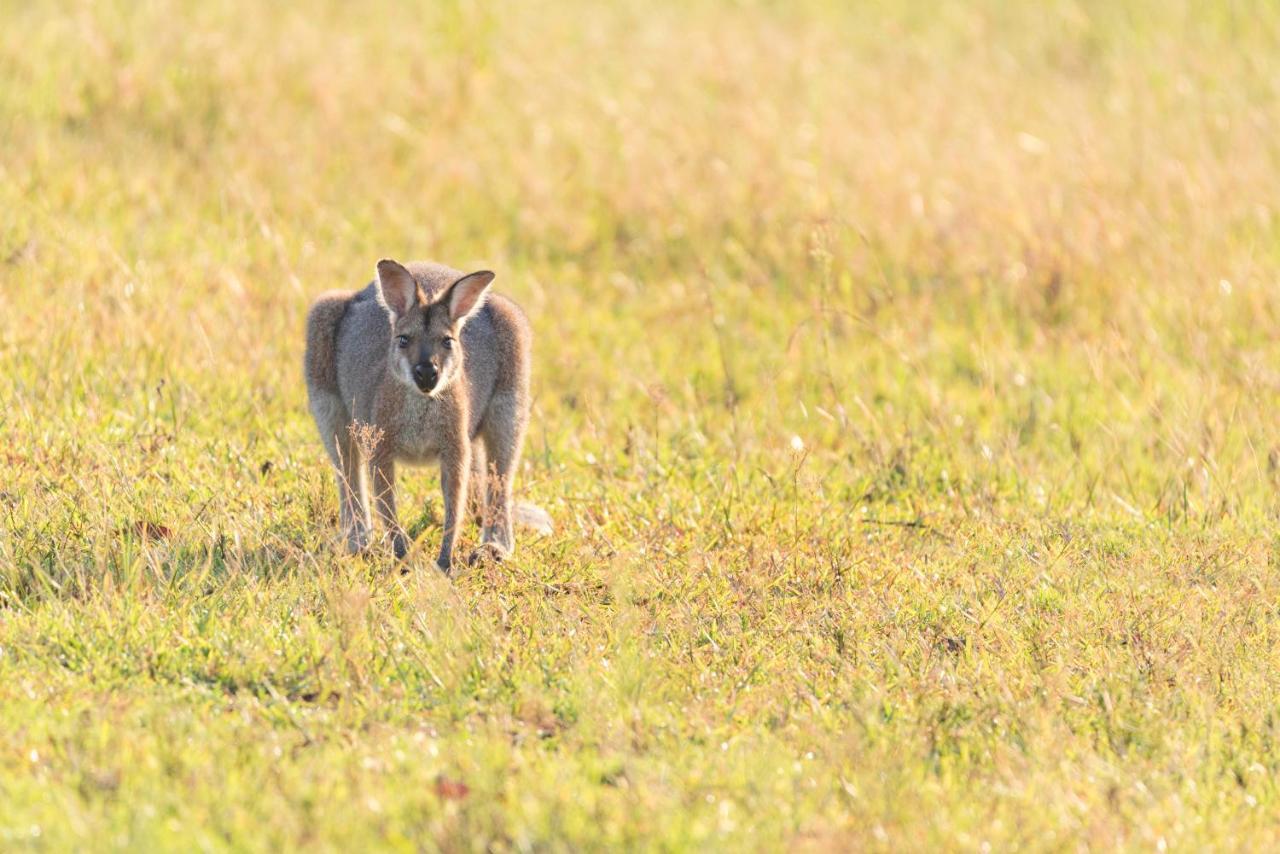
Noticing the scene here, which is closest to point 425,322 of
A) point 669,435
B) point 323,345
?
point 323,345

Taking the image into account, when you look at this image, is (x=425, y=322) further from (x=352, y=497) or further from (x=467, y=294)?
(x=352, y=497)

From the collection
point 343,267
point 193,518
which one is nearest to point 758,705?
point 193,518

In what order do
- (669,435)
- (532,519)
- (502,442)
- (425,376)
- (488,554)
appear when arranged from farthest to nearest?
(669,435) < (502,442) < (532,519) < (488,554) < (425,376)

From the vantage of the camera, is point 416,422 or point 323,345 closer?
→ point 416,422

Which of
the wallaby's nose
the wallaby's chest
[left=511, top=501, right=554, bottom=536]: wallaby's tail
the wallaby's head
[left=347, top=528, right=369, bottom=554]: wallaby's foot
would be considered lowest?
[left=511, top=501, right=554, bottom=536]: wallaby's tail

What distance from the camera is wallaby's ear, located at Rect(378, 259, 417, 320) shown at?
575cm

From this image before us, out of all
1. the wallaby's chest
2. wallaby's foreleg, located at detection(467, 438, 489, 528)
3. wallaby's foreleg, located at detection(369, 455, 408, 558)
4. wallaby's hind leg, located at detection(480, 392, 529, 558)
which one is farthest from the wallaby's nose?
wallaby's foreleg, located at detection(467, 438, 489, 528)

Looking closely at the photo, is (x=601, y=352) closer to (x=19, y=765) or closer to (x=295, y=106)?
(x=295, y=106)

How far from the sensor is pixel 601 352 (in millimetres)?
8320

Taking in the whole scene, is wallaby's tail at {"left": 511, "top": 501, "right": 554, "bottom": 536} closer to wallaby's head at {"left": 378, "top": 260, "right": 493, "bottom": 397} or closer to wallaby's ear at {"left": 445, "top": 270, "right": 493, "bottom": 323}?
wallaby's head at {"left": 378, "top": 260, "right": 493, "bottom": 397}

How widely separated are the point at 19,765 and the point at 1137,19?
1212cm

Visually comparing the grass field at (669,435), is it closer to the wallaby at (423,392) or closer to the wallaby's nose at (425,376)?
the wallaby at (423,392)

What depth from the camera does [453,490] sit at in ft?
19.1

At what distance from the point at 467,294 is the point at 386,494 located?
2.39 ft
